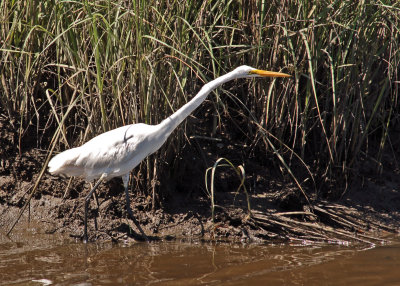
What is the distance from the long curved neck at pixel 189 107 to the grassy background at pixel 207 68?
13 centimetres

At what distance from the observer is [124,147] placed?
406 cm

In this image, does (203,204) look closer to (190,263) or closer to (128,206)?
(128,206)

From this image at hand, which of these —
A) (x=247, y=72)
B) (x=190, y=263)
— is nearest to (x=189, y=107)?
(x=247, y=72)

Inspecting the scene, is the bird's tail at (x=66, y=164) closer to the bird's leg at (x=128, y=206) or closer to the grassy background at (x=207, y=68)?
the grassy background at (x=207, y=68)

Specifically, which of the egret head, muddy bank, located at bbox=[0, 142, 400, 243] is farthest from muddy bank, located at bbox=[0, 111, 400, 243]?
the egret head

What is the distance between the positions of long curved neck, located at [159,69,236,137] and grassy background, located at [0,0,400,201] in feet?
0.42

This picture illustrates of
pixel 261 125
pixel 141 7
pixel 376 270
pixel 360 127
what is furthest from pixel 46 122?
pixel 376 270

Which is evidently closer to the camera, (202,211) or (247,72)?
(247,72)

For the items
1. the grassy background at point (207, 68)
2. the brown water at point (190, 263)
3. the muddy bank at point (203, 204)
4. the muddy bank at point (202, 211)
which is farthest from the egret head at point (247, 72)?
the brown water at point (190, 263)

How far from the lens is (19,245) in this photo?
13.6 ft

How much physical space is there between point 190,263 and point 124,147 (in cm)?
95

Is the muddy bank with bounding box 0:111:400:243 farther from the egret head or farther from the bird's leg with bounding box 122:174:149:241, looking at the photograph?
the egret head

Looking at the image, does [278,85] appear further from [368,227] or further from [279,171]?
[368,227]

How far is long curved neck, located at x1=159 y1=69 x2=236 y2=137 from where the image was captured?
392 centimetres
